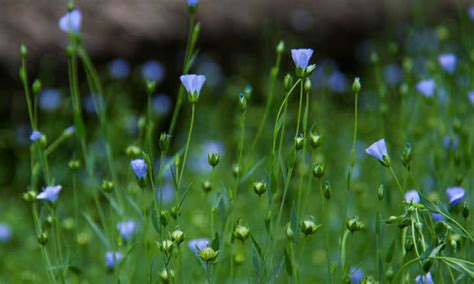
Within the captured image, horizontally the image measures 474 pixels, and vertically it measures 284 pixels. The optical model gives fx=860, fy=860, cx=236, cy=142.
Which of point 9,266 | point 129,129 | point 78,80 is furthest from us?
point 78,80

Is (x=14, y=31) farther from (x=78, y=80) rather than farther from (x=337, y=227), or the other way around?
(x=337, y=227)

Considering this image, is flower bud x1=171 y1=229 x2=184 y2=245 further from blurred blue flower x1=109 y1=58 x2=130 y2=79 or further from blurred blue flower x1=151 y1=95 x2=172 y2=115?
blurred blue flower x1=151 y1=95 x2=172 y2=115

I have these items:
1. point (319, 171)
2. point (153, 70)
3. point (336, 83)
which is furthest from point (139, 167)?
point (336, 83)

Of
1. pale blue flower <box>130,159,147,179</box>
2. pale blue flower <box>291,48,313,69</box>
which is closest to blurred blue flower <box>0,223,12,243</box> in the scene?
pale blue flower <box>130,159,147,179</box>

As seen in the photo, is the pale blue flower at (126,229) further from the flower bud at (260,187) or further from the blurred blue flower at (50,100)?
the blurred blue flower at (50,100)

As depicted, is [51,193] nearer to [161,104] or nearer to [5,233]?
[5,233]

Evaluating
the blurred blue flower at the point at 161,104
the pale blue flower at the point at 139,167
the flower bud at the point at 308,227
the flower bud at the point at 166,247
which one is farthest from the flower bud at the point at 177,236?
the blurred blue flower at the point at 161,104

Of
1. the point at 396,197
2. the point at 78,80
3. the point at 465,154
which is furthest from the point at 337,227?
the point at 78,80
